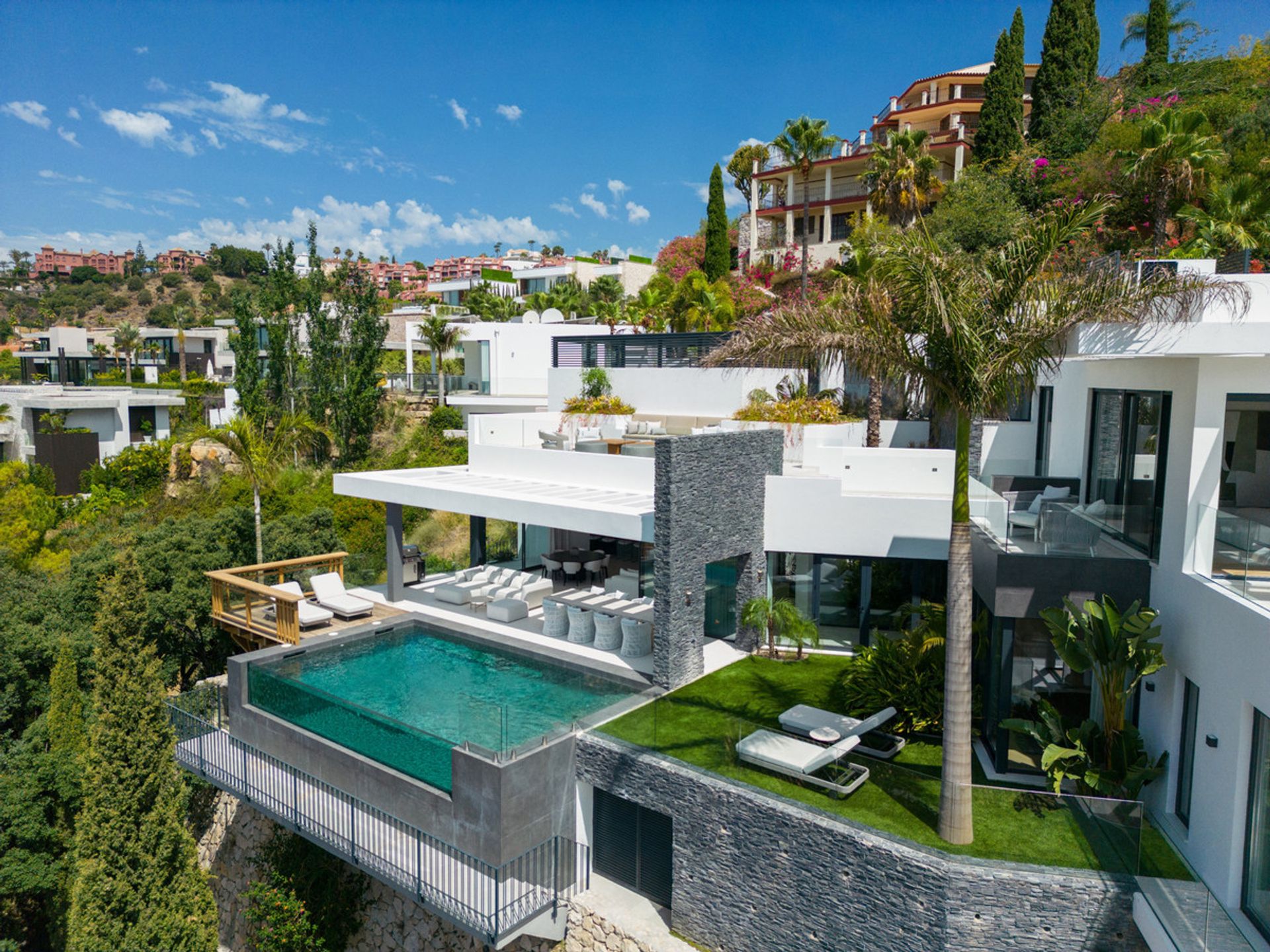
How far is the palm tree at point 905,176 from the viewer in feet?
130

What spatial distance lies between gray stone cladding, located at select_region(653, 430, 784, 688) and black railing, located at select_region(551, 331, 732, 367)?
26.1ft

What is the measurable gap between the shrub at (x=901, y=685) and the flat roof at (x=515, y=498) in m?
4.32

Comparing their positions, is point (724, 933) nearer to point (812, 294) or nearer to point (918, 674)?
point (918, 674)

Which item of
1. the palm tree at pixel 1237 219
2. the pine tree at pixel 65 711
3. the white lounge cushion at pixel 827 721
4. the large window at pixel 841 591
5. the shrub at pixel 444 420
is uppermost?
the palm tree at pixel 1237 219

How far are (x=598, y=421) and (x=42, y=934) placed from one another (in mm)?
18885

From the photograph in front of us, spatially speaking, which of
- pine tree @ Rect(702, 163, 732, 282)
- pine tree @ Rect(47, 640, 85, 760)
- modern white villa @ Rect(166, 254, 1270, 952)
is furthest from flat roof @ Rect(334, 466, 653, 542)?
pine tree @ Rect(702, 163, 732, 282)

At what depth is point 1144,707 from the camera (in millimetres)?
11469

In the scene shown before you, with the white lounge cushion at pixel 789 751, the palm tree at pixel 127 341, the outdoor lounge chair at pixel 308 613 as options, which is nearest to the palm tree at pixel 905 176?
the outdoor lounge chair at pixel 308 613

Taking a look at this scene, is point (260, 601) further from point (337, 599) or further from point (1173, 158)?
point (1173, 158)

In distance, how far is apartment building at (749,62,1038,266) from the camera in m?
46.4

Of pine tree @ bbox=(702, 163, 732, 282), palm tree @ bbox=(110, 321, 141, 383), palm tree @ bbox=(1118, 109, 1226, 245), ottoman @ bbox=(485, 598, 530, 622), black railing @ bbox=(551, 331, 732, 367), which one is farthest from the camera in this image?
palm tree @ bbox=(110, 321, 141, 383)

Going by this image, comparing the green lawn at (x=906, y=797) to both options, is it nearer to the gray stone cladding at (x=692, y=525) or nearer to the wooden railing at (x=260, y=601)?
the gray stone cladding at (x=692, y=525)

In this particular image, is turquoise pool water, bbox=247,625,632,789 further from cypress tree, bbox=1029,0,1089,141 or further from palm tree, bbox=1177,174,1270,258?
cypress tree, bbox=1029,0,1089,141

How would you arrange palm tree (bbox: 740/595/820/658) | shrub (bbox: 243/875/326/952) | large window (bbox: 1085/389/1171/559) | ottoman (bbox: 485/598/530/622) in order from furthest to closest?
ottoman (bbox: 485/598/530/622) → palm tree (bbox: 740/595/820/658) → shrub (bbox: 243/875/326/952) → large window (bbox: 1085/389/1171/559)
